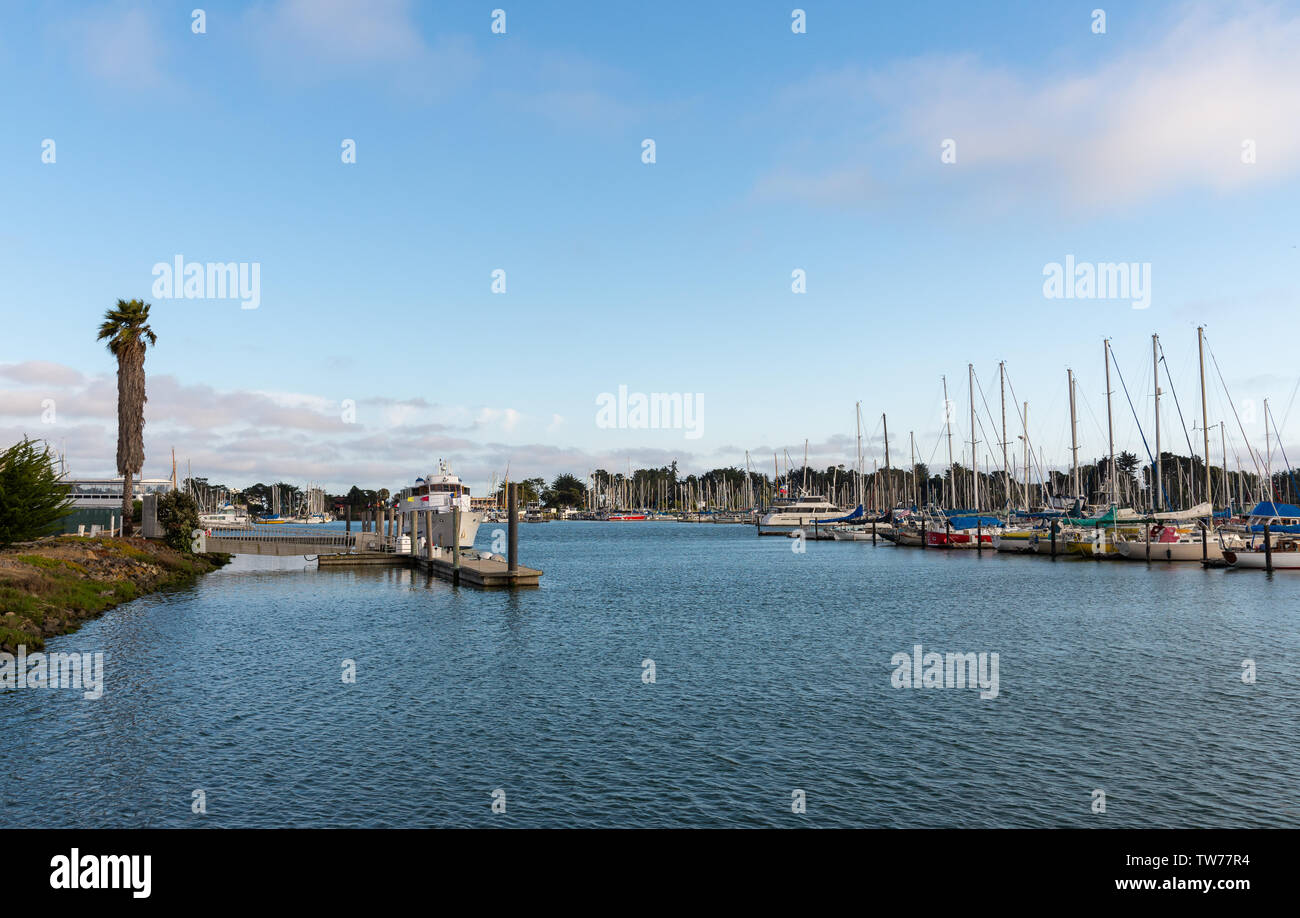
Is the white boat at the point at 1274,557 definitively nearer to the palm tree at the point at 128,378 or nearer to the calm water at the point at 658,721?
the calm water at the point at 658,721

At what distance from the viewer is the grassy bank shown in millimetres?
33281

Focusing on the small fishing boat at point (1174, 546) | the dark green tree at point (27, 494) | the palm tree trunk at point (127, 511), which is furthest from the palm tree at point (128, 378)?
the small fishing boat at point (1174, 546)

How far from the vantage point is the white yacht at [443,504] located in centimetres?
8012

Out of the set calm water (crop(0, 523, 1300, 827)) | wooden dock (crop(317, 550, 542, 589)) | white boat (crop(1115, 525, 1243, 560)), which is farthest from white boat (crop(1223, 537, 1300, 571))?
wooden dock (crop(317, 550, 542, 589))

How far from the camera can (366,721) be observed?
22.4 metres

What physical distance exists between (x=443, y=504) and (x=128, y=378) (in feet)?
88.0

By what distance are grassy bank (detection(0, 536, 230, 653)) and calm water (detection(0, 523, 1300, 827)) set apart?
181cm

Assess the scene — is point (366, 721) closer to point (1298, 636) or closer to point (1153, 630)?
point (1153, 630)

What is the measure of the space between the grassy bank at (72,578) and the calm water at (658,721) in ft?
5.94

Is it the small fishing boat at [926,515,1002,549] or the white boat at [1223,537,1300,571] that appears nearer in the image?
the white boat at [1223,537,1300,571]

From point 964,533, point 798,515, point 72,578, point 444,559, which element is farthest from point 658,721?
point 798,515

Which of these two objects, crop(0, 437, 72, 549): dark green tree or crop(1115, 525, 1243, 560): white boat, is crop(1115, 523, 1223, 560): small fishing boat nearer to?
crop(1115, 525, 1243, 560): white boat

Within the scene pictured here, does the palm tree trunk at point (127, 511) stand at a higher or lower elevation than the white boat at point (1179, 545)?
higher
